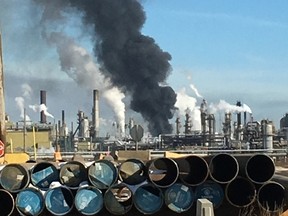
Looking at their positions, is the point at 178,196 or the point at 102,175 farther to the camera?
the point at 102,175

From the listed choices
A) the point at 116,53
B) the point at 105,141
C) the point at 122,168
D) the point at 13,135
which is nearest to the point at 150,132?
the point at 105,141

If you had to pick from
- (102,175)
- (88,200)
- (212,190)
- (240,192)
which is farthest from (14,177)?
(240,192)

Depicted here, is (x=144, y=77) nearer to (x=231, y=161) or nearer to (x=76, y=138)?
(x=76, y=138)

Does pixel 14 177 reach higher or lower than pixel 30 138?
lower

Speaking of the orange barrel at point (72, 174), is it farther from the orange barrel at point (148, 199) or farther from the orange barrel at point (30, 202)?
the orange barrel at point (148, 199)

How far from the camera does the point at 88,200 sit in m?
11.8

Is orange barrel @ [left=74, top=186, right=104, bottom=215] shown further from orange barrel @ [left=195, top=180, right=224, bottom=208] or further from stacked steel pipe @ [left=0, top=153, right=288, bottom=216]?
orange barrel @ [left=195, top=180, right=224, bottom=208]

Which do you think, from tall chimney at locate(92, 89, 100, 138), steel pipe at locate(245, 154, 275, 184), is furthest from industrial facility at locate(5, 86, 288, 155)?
steel pipe at locate(245, 154, 275, 184)

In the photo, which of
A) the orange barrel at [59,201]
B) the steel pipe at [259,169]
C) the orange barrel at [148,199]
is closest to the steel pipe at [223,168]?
the steel pipe at [259,169]

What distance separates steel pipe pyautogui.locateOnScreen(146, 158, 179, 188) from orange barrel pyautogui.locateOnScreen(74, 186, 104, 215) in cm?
107

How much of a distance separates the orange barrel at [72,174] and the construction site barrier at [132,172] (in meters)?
0.72

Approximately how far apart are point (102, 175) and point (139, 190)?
2.53ft

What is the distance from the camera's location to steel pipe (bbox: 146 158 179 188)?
473 inches

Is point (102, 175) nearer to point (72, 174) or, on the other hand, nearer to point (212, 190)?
point (72, 174)
